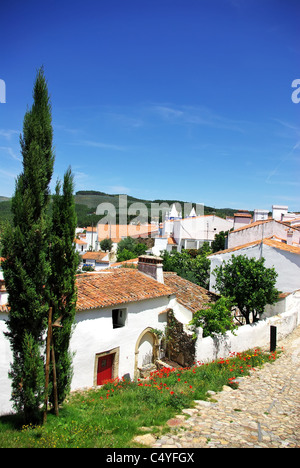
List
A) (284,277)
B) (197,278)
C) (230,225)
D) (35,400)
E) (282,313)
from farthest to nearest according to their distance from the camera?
(230,225) < (197,278) < (284,277) < (282,313) < (35,400)

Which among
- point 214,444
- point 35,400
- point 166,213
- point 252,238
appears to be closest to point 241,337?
point 214,444

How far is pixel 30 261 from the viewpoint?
21.5 feet

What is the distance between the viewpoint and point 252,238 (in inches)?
944

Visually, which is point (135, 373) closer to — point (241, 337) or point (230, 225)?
point (241, 337)

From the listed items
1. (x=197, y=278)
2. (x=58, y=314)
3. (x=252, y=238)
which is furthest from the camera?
(x=197, y=278)

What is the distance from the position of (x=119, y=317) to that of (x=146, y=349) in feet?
7.17

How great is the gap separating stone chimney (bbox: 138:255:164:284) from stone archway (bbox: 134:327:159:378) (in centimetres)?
297

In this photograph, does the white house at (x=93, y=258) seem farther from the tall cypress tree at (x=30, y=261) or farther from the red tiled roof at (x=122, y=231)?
the tall cypress tree at (x=30, y=261)

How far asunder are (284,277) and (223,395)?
1151 centimetres

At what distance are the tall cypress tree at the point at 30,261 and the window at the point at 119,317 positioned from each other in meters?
5.87

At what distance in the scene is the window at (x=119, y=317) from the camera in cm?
1252

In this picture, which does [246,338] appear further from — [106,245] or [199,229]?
[106,245]

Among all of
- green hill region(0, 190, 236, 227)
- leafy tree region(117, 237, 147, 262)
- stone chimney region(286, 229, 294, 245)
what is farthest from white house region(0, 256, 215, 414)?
green hill region(0, 190, 236, 227)

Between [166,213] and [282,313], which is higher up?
[166,213]
